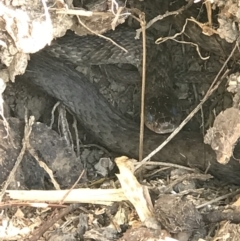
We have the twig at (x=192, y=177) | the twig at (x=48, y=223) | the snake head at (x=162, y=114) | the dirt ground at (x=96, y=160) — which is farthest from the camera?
the snake head at (x=162, y=114)

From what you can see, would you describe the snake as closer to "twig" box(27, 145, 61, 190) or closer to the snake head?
the snake head

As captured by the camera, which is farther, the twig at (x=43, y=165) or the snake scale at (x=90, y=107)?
the snake scale at (x=90, y=107)

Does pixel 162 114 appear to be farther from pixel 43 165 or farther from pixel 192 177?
pixel 43 165

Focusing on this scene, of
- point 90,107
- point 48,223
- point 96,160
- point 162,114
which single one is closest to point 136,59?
point 162,114

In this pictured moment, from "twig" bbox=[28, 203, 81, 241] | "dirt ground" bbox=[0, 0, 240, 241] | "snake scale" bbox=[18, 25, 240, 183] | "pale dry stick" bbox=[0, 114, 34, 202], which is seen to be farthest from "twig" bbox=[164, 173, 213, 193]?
"pale dry stick" bbox=[0, 114, 34, 202]

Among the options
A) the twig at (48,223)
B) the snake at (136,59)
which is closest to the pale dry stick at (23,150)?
the twig at (48,223)

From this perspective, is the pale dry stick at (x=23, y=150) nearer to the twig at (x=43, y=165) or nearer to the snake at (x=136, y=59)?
the twig at (x=43, y=165)

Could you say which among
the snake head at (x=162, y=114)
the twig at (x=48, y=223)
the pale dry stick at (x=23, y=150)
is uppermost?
the pale dry stick at (x=23, y=150)
